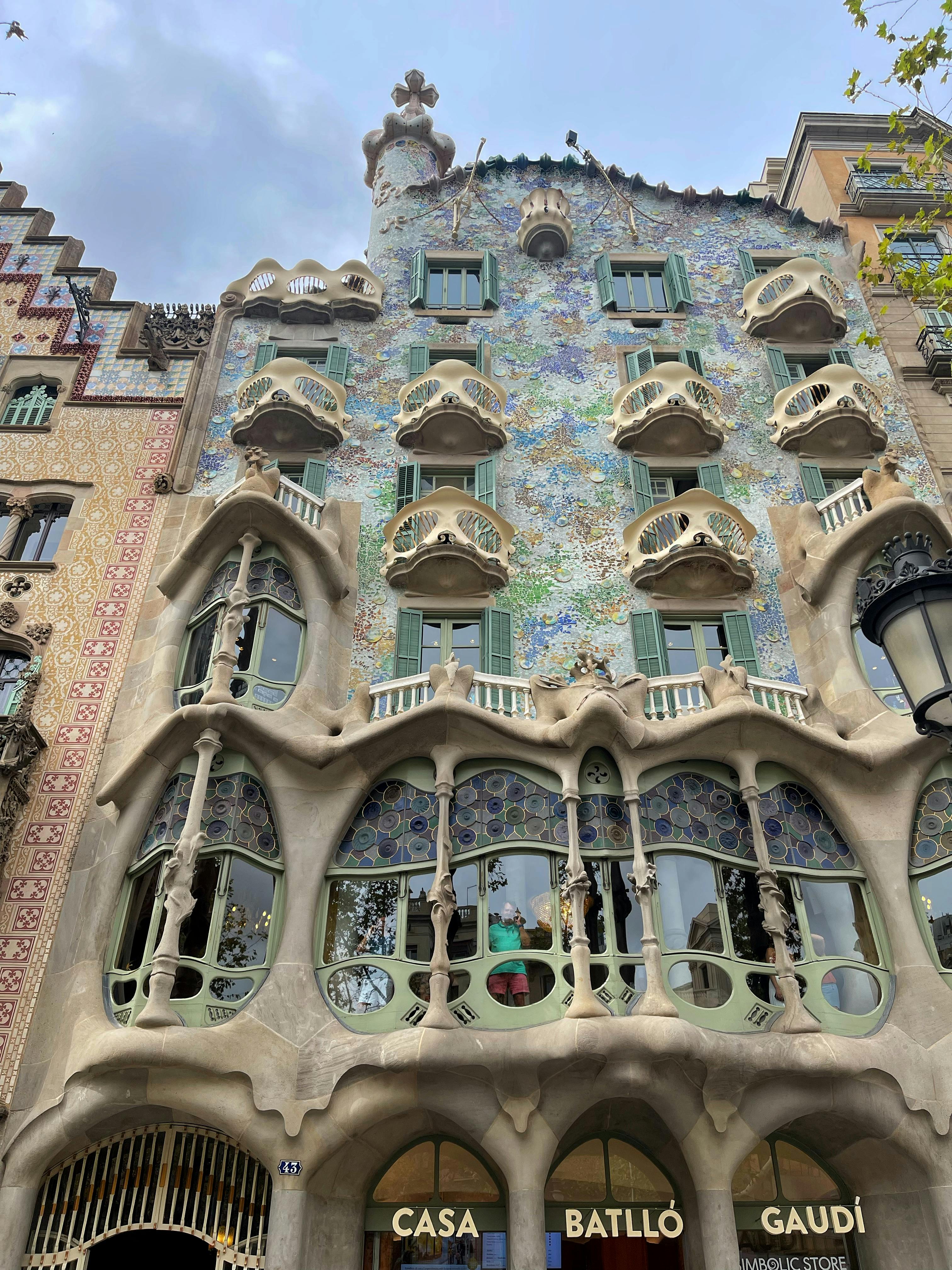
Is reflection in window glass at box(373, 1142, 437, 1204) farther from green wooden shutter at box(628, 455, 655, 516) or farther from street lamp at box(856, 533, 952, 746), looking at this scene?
green wooden shutter at box(628, 455, 655, 516)

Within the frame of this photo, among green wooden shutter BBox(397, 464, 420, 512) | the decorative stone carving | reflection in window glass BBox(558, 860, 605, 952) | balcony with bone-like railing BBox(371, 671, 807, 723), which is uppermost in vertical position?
the decorative stone carving

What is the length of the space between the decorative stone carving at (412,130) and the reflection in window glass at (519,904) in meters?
21.1

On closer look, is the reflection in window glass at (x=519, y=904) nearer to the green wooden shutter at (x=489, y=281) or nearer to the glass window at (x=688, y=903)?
the glass window at (x=688, y=903)

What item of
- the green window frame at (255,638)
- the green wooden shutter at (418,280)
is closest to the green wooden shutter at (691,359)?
the green wooden shutter at (418,280)

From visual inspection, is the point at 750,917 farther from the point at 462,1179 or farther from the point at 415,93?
the point at 415,93

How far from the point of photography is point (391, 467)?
19.2 metres

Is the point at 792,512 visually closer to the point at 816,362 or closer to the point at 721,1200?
the point at 816,362

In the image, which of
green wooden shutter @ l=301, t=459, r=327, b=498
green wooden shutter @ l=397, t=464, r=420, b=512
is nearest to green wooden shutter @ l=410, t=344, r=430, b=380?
green wooden shutter @ l=397, t=464, r=420, b=512

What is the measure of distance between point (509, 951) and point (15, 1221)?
6866 mm

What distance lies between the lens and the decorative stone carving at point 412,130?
26.8 metres

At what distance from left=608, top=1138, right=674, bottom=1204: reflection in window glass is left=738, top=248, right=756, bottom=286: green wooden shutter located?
18548 millimetres

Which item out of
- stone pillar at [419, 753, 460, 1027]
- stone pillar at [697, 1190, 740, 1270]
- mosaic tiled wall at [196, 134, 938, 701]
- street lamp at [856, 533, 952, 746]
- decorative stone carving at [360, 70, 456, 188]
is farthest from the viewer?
decorative stone carving at [360, 70, 456, 188]

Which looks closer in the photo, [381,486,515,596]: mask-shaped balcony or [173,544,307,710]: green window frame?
[173,544,307,710]: green window frame

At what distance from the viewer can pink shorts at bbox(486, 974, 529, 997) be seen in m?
12.7
